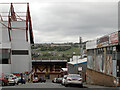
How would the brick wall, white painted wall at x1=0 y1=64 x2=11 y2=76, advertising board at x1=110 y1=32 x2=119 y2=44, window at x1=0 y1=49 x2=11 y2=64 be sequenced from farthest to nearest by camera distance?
window at x1=0 y1=49 x2=11 y2=64, white painted wall at x1=0 y1=64 x2=11 y2=76, the brick wall, advertising board at x1=110 y1=32 x2=119 y2=44

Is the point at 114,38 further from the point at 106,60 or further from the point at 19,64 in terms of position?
the point at 19,64

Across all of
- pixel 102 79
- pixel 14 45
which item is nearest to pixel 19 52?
pixel 14 45

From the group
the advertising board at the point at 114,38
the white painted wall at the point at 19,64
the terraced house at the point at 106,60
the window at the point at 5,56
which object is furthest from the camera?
the white painted wall at the point at 19,64

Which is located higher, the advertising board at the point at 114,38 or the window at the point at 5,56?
the advertising board at the point at 114,38

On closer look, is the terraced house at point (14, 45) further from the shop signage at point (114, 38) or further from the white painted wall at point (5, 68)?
the shop signage at point (114, 38)

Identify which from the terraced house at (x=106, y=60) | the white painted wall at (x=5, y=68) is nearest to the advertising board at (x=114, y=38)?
the terraced house at (x=106, y=60)

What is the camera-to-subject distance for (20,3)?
66312mm

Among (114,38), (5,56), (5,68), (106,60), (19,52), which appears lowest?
(5,68)

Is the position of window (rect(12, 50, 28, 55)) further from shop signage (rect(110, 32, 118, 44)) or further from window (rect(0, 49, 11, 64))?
shop signage (rect(110, 32, 118, 44))

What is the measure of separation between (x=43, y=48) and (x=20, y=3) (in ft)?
374

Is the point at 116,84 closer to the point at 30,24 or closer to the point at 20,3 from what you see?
the point at 20,3

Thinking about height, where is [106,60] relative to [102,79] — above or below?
above

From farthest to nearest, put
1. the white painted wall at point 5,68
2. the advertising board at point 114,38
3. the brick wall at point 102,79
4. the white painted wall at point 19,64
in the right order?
the white painted wall at point 19,64
the white painted wall at point 5,68
the brick wall at point 102,79
the advertising board at point 114,38

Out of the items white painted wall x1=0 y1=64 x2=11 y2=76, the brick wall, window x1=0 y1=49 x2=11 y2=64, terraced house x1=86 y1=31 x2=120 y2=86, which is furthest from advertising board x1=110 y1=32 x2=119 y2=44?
window x1=0 y1=49 x2=11 y2=64
